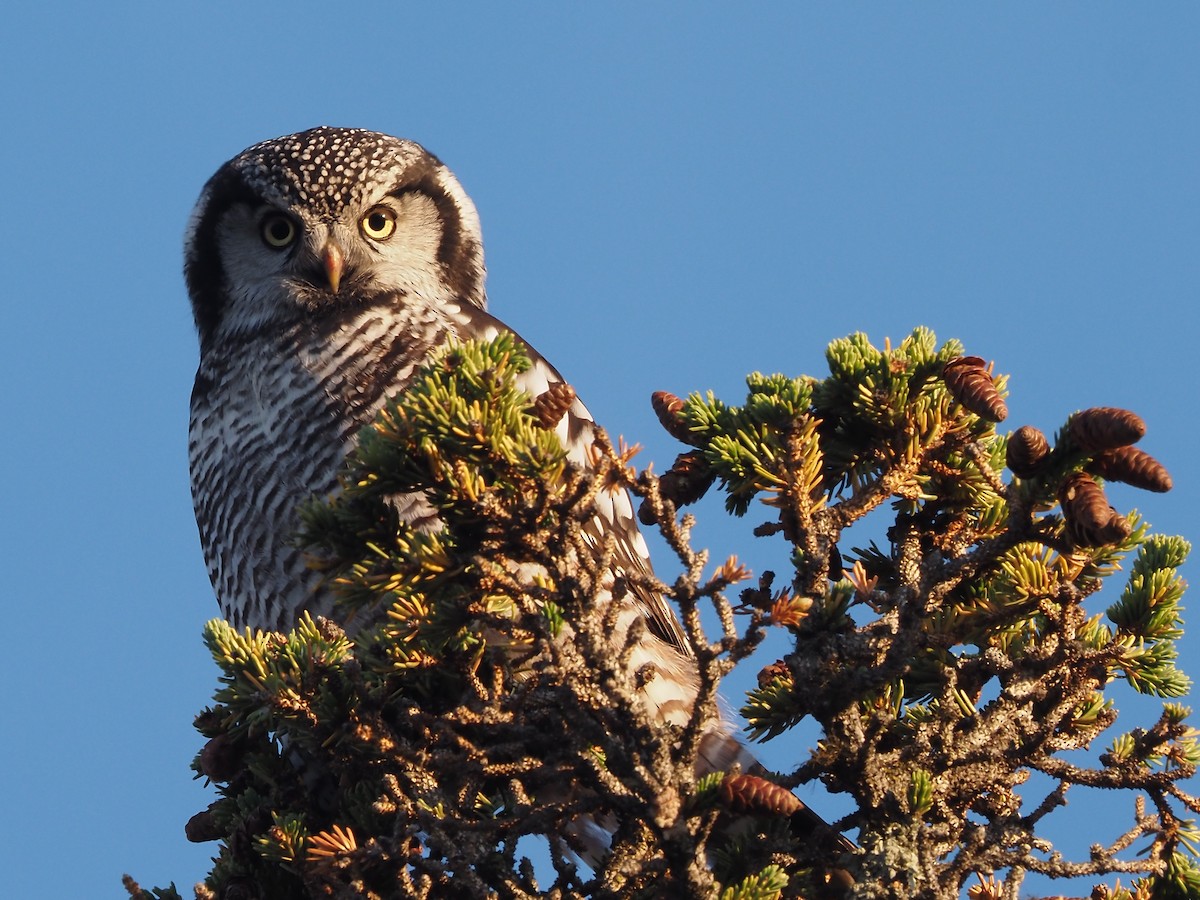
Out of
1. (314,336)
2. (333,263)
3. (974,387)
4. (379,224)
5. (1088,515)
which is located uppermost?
(379,224)

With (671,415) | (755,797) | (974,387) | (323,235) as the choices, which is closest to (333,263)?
(323,235)

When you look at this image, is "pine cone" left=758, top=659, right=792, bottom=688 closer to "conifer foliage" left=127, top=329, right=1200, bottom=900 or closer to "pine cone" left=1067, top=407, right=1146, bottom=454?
Result: "conifer foliage" left=127, top=329, right=1200, bottom=900

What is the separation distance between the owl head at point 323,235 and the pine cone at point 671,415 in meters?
1.71

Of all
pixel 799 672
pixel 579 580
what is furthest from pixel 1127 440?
pixel 579 580

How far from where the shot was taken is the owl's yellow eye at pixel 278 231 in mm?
4629

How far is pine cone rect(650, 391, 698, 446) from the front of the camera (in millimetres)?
2738

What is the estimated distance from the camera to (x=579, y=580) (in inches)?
86.5

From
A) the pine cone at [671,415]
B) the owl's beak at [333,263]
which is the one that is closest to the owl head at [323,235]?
the owl's beak at [333,263]

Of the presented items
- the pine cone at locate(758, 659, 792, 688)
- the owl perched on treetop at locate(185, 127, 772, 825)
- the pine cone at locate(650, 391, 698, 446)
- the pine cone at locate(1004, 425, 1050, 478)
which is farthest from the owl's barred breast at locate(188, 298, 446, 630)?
the pine cone at locate(1004, 425, 1050, 478)

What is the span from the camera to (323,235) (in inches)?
178

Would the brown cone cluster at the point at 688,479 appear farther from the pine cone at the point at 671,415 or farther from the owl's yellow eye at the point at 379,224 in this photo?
the owl's yellow eye at the point at 379,224

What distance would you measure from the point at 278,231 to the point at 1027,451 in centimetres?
315

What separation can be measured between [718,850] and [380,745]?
635 mm

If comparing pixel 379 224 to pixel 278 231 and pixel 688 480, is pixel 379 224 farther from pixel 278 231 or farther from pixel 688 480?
pixel 688 480
